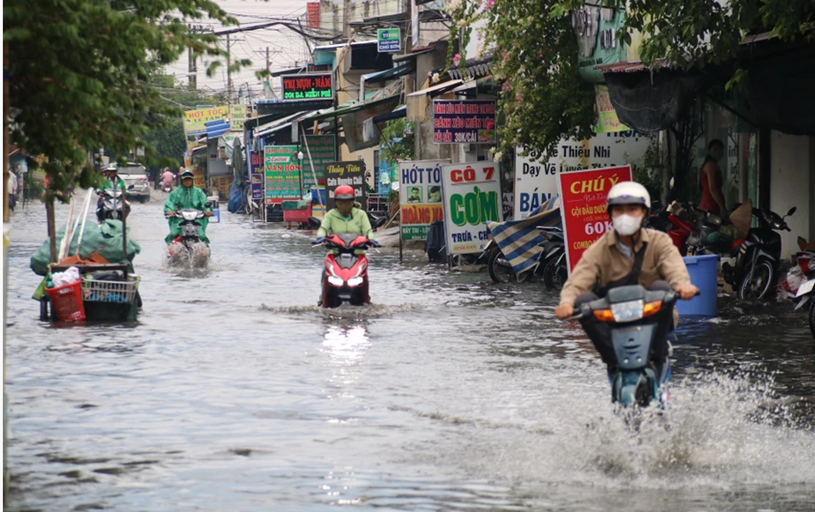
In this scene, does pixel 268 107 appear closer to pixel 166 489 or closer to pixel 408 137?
pixel 408 137

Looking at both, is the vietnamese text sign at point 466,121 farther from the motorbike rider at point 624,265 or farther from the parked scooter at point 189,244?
the motorbike rider at point 624,265

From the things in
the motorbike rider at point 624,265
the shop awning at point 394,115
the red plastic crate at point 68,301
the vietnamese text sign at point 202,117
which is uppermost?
the vietnamese text sign at point 202,117

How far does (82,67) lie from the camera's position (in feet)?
24.1

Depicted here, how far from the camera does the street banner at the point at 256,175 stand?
51.6 m

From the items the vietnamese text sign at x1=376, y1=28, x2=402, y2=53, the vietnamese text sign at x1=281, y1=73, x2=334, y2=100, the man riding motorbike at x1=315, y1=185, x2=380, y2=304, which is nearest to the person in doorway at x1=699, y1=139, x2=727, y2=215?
the man riding motorbike at x1=315, y1=185, x2=380, y2=304

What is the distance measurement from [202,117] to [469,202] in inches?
2358

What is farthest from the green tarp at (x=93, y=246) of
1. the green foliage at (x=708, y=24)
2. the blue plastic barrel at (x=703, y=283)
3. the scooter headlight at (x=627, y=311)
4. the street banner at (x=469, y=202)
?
the scooter headlight at (x=627, y=311)

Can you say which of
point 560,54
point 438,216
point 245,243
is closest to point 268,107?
point 245,243

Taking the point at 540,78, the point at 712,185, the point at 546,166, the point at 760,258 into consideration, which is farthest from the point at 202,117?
the point at 760,258

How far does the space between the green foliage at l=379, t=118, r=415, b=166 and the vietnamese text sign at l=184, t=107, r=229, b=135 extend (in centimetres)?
4146

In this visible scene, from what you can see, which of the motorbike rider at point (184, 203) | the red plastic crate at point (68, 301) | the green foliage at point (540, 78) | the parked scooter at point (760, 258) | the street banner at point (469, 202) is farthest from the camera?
the motorbike rider at point (184, 203)

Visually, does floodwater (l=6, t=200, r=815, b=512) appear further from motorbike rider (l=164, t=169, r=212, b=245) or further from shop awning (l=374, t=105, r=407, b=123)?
shop awning (l=374, t=105, r=407, b=123)

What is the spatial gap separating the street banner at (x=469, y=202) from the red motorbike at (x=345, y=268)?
6872 mm

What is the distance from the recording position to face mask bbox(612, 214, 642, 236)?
741 centimetres
